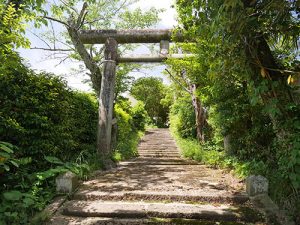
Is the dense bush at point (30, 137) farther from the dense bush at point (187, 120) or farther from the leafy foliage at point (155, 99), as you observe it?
the leafy foliage at point (155, 99)

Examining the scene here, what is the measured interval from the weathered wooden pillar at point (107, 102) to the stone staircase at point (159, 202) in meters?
1.79

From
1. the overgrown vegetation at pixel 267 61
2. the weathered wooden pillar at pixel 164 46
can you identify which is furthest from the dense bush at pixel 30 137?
the weathered wooden pillar at pixel 164 46

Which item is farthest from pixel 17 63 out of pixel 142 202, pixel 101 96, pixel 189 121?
pixel 189 121

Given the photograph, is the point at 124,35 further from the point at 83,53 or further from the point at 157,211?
the point at 157,211

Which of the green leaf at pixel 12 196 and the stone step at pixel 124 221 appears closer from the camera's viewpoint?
the green leaf at pixel 12 196

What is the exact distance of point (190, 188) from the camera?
5141mm

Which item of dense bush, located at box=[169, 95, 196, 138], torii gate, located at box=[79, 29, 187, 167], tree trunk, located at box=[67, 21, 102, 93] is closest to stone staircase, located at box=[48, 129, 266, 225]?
torii gate, located at box=[79, 29, 187, 167]

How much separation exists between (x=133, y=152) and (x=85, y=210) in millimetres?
7263

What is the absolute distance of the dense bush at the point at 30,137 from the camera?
4.09m

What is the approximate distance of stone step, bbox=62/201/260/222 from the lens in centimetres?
396

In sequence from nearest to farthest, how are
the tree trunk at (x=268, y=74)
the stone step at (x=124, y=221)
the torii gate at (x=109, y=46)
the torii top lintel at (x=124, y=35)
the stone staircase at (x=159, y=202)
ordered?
the tree trunk at (x=268, y=74), the stone step at (x=124, y=221), the stone staircase at (x=159, y=202), the torii gate at (x=109, y=46), the torii top lintel at (x=124, y=35)

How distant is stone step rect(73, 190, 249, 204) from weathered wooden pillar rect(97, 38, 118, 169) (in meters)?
2.92

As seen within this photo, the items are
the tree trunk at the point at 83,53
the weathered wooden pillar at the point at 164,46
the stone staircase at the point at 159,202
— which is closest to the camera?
the stone staircase at the point at 159,202

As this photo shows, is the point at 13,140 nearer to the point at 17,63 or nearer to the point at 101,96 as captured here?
the point at 17,63
